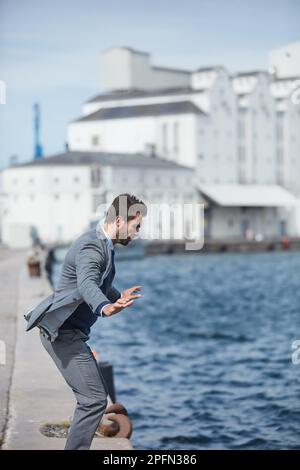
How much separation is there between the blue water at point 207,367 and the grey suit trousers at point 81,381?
545cm

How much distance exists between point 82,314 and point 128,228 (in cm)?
64

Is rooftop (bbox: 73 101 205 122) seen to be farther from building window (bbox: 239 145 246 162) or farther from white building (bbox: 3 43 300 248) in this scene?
building window (bbox: 239 145 246 162)

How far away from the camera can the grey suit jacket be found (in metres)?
5.94

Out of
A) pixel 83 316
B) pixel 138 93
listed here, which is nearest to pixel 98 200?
pixel 138 93

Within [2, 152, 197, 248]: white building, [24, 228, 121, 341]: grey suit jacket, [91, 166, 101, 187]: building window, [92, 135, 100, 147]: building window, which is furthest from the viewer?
[92, 135, 100, 147]: building window

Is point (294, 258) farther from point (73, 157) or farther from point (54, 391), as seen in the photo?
→ point (54, 391)

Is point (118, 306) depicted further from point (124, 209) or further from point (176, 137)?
point (176, 137)

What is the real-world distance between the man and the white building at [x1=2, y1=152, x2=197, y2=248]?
62.9 m

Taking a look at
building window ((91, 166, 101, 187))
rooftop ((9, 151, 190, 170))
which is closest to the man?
building window ((91, 166, 101, 187))

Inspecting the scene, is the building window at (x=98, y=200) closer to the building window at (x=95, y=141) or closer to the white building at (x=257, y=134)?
the building window at (x=95, y=141)

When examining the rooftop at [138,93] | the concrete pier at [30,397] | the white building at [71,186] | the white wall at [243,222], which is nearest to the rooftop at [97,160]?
the white building at [71,186]

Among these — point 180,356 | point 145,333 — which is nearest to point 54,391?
point 180,356

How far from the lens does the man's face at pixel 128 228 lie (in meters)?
6.11
